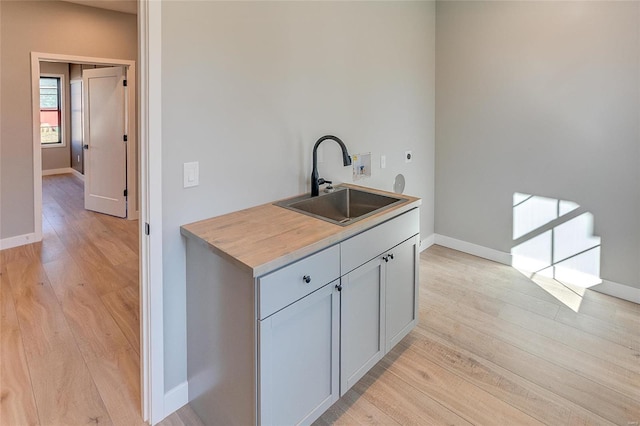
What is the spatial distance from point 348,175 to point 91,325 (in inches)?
82.2

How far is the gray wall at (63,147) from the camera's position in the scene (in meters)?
7.84

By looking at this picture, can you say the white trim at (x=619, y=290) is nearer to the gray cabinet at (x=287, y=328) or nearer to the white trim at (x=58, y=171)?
the gray cabinet at (x=287, y=328)

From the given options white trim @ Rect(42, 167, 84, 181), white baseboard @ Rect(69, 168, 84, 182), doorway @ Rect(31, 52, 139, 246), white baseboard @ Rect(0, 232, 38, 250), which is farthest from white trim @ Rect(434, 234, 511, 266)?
white trim @ Rect(42, 167, 84, 181)

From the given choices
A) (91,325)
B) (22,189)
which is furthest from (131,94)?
(91,325)

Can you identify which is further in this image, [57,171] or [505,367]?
[57,171]

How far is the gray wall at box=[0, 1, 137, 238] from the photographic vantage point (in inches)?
152

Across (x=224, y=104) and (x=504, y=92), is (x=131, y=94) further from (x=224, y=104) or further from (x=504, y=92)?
(x=504, y=92)

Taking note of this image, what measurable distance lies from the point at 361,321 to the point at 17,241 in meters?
4.15

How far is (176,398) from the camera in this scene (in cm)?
181

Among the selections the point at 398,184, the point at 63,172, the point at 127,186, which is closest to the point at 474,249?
the point at 398,184

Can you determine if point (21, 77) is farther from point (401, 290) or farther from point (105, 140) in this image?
point (401, 290)

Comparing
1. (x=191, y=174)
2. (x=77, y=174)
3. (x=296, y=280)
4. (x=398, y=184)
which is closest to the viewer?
(x=296, y=280)

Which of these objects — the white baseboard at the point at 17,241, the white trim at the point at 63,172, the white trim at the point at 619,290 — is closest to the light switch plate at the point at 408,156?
the white trim at the point at 619,290

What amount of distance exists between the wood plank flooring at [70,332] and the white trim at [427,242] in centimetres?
268
